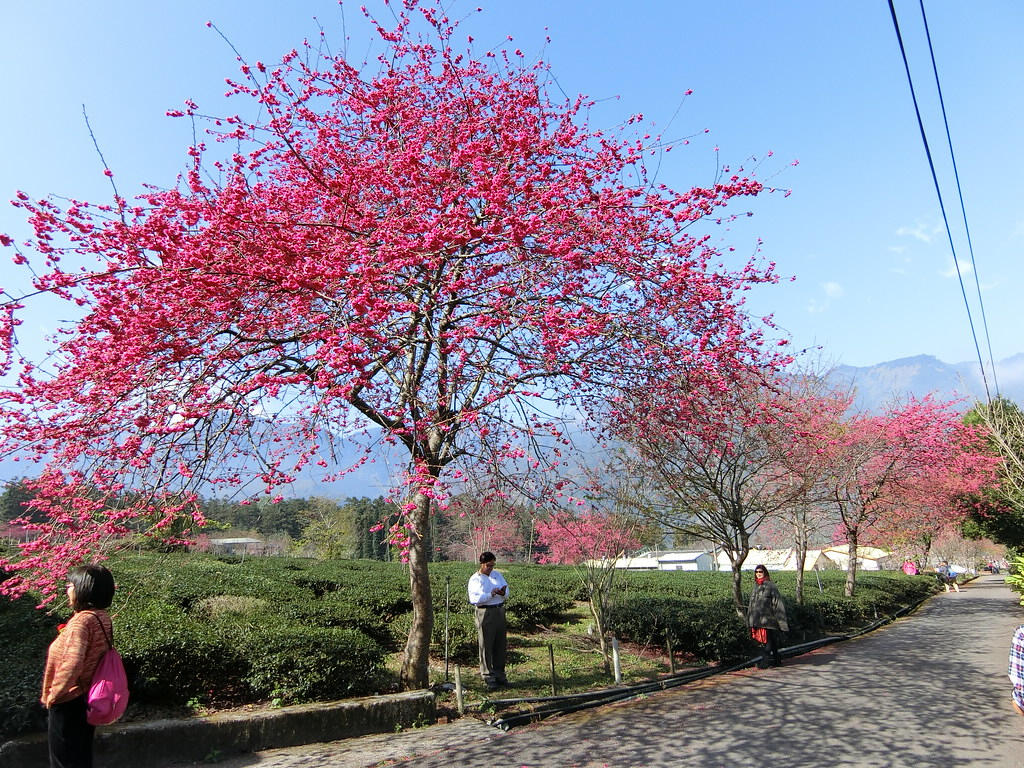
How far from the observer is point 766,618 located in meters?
9.13

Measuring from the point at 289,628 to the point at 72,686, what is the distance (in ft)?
10.3

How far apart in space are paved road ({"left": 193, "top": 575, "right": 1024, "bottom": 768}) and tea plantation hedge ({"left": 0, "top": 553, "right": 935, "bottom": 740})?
2.61ft

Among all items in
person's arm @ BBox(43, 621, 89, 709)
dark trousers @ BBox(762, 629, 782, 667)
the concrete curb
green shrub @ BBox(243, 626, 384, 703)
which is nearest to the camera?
person's arm @ BBox(43, 621, 89, 709)

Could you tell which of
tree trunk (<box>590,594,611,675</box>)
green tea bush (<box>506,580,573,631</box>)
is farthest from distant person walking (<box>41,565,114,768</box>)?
green tea bush (<box>506,580,573,631</box>)

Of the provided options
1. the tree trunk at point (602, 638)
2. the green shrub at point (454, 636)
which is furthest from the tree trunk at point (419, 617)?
the tree trunk at point (602, 638)

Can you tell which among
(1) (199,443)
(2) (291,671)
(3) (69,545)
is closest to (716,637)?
(2) (291,671)

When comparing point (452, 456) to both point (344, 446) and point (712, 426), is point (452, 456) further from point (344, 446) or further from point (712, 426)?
point (712, 426)

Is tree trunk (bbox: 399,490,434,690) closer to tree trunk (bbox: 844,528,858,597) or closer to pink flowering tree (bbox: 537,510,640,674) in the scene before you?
pink flowering tree (bbox: 537,510,640,674)

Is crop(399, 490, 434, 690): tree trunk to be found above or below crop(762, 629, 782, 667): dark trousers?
above

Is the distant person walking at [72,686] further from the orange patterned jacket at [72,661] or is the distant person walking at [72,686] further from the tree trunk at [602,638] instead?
the tree trunk at [602,638]

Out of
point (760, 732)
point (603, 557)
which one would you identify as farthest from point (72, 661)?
point (603, 557)

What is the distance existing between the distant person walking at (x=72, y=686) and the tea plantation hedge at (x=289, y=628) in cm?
125

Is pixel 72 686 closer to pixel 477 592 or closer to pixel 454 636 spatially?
pixel 477 592

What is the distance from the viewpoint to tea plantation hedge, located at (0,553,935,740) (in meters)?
5.40
